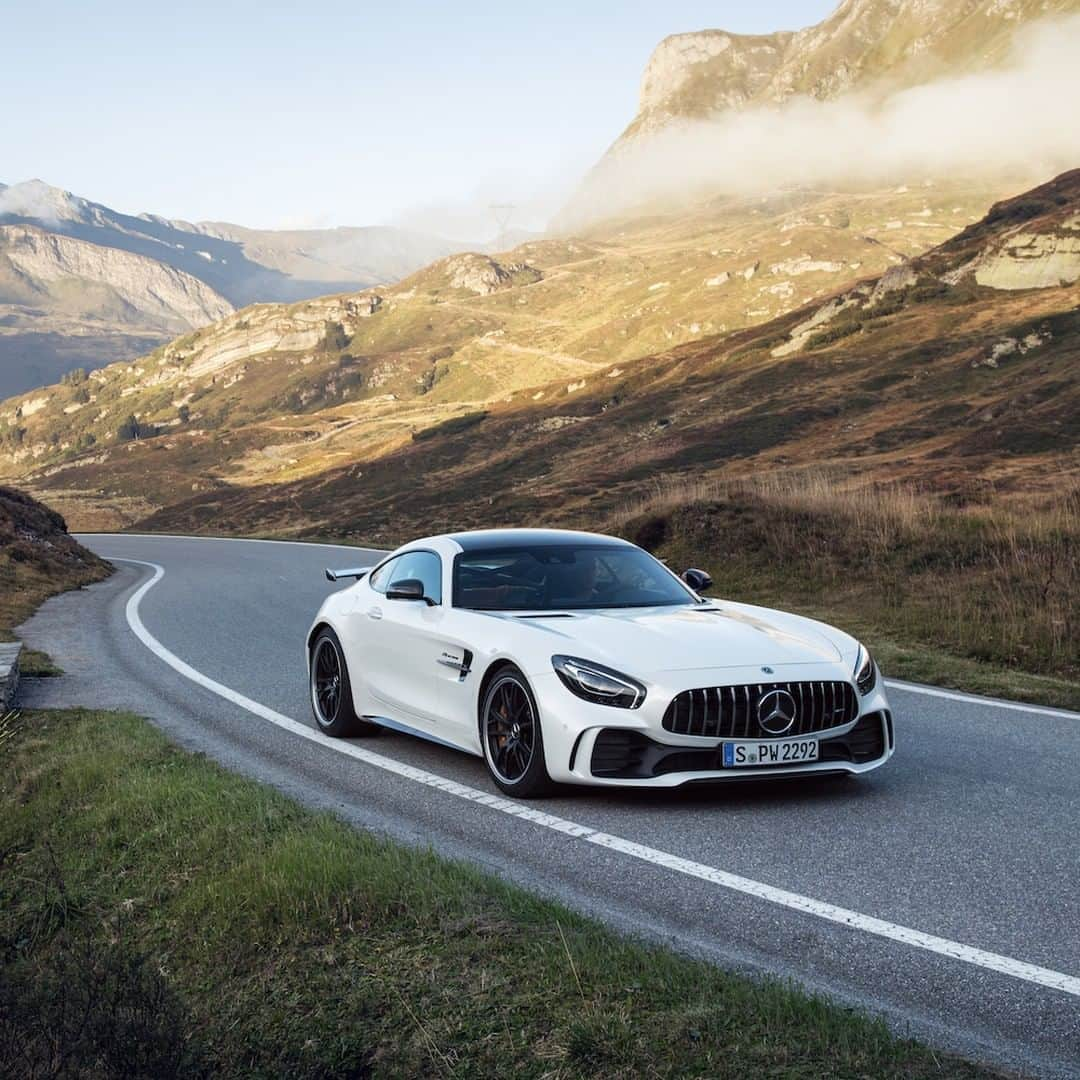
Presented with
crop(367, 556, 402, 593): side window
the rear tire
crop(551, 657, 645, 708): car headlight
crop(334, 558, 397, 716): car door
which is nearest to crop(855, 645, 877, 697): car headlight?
crop(551, 657, 645, 708): car headlight

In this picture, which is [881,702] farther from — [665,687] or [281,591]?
[281,591]

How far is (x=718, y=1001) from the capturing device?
372 cm

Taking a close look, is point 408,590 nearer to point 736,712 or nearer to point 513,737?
point 513,737

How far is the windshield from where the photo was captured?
26.3 feet

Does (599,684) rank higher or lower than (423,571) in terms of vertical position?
lower

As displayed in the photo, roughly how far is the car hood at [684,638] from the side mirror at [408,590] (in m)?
0.77

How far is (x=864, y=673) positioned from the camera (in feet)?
23.5

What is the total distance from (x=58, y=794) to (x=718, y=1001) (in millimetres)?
4858

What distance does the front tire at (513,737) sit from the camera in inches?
270

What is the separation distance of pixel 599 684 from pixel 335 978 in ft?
8.75

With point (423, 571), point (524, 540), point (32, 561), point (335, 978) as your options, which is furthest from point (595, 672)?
point (32, 561)

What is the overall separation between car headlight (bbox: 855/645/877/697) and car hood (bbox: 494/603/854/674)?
11cm

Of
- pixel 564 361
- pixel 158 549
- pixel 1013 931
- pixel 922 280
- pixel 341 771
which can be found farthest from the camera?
pixel 564 361

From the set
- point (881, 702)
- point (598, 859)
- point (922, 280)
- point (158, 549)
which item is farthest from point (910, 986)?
point (922, 280)
